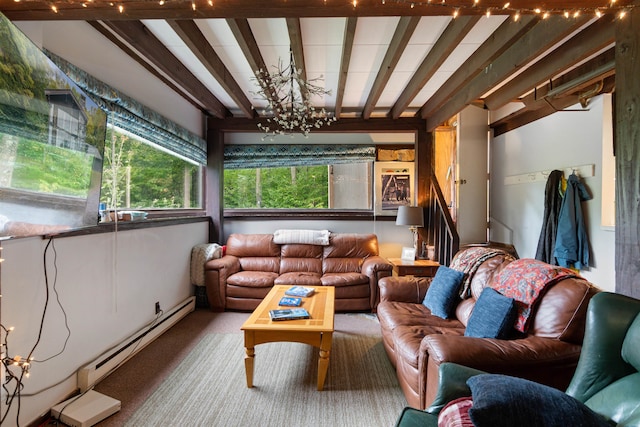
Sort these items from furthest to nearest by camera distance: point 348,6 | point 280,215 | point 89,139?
point 280,215 → point 89,139 → point 348,6

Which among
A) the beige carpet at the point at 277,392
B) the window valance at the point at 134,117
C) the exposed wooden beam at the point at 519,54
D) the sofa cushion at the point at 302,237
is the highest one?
the exposed wooden beam at the point at 519,54

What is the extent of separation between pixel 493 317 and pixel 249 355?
160cm

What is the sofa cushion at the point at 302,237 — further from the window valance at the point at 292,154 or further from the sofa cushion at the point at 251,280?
the window valance at the point at 292,154

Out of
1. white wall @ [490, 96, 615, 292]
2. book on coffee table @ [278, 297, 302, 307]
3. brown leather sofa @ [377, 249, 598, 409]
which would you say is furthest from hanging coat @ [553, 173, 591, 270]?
book on coffee table @ [278, 297, 302, 307]

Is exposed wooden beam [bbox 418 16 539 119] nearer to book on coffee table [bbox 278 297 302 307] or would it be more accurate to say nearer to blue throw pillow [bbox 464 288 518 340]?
blue throw pillow [bbox 464 288 518 340]

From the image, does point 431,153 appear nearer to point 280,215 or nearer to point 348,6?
point 280,215

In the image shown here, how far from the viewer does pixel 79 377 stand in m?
2.12

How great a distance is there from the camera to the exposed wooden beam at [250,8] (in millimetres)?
1583

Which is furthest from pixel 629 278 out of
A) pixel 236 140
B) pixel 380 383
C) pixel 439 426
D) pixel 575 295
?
pixel 236 140

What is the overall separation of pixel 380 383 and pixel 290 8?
2.46 metres

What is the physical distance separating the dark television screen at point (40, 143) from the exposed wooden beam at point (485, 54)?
9.21ft

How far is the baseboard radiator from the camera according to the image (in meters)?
2.13

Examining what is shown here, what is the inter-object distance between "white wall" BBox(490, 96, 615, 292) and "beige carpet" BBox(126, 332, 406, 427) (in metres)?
2.34

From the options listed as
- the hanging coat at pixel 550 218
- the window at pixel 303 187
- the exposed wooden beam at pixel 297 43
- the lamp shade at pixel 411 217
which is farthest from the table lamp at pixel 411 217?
the exposed wooden beam at pixel 297 43
